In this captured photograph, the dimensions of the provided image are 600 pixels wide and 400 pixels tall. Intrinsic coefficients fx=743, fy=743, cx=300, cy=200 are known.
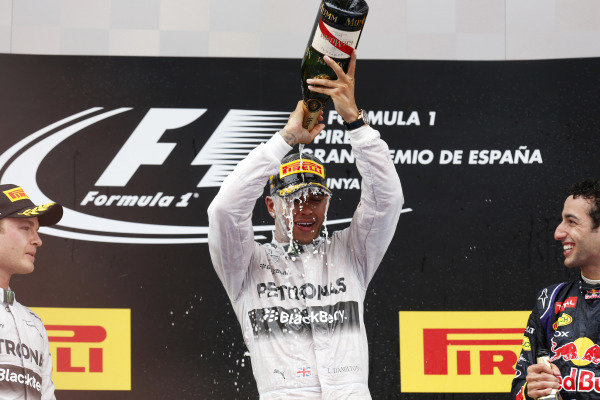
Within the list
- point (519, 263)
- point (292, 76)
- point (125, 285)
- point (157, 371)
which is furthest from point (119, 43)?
point (519, 263)

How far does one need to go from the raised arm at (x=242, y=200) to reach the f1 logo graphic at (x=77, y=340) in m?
1.17

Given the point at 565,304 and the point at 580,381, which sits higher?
the point at 565,304

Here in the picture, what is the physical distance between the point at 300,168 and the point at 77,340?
144 cm

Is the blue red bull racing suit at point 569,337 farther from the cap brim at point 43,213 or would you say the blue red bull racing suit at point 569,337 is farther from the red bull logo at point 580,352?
the cap brim at point 43,213

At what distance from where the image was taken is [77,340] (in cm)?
314

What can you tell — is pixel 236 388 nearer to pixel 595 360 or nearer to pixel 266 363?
pixel 266 363

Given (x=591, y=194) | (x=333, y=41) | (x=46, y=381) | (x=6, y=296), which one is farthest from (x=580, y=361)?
(x=6, y=296)

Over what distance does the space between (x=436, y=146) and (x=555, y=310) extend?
1.13m

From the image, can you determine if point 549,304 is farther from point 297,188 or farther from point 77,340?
point 77,340

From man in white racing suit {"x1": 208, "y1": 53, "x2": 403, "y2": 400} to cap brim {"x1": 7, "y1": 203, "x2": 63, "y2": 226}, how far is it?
688mm

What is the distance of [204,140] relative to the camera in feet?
10.6

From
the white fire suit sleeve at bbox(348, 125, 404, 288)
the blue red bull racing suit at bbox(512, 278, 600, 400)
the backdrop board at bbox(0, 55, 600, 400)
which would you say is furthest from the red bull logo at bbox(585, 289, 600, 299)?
the backdrop board at bbox(0, 55, 600, 400)

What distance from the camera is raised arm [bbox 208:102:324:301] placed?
2090 millimetres

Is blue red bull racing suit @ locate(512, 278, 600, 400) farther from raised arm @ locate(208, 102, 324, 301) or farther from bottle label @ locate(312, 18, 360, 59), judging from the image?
bottle label @ locate(312, 18, 360, 59)
